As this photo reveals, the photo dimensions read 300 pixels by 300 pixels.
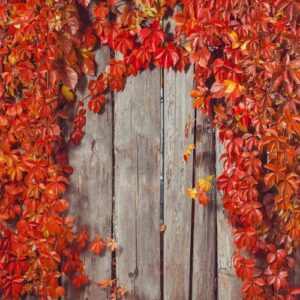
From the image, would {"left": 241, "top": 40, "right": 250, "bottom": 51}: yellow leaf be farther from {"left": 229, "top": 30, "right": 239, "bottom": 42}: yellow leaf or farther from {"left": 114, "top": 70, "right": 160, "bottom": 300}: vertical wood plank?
{"left": 114, "top": 70, "right": 160, "bottom": 300}: vertical wood plank

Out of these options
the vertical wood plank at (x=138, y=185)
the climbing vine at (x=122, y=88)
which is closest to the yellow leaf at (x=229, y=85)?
the climbing vine at (x=122, y=88)

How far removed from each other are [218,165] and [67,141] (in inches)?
30.0

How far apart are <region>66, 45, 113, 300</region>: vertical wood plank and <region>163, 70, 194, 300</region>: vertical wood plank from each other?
29cm

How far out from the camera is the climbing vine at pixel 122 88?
284cm

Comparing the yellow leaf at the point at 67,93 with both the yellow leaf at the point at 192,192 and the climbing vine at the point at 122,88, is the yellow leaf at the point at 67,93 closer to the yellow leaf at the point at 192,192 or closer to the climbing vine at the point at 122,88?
the climbing vine at the point at 122,88

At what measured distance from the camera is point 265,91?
285 centimetres

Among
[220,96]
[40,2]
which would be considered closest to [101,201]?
[220,96]

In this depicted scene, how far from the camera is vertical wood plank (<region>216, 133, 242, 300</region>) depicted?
311 centimetres

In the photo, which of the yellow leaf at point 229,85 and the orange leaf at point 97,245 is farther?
the orange leaf at point 97,245

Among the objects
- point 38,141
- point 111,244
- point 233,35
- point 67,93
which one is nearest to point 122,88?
point 67,93

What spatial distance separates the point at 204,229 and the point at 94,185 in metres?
0.59

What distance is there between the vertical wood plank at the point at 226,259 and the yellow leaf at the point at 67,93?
2.65 feet

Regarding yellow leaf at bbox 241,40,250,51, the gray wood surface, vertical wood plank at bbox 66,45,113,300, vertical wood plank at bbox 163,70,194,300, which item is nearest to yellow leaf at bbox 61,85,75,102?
vertical wood plank at bbox 66,45,113,300

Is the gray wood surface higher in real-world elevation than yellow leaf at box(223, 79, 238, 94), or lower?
lower
